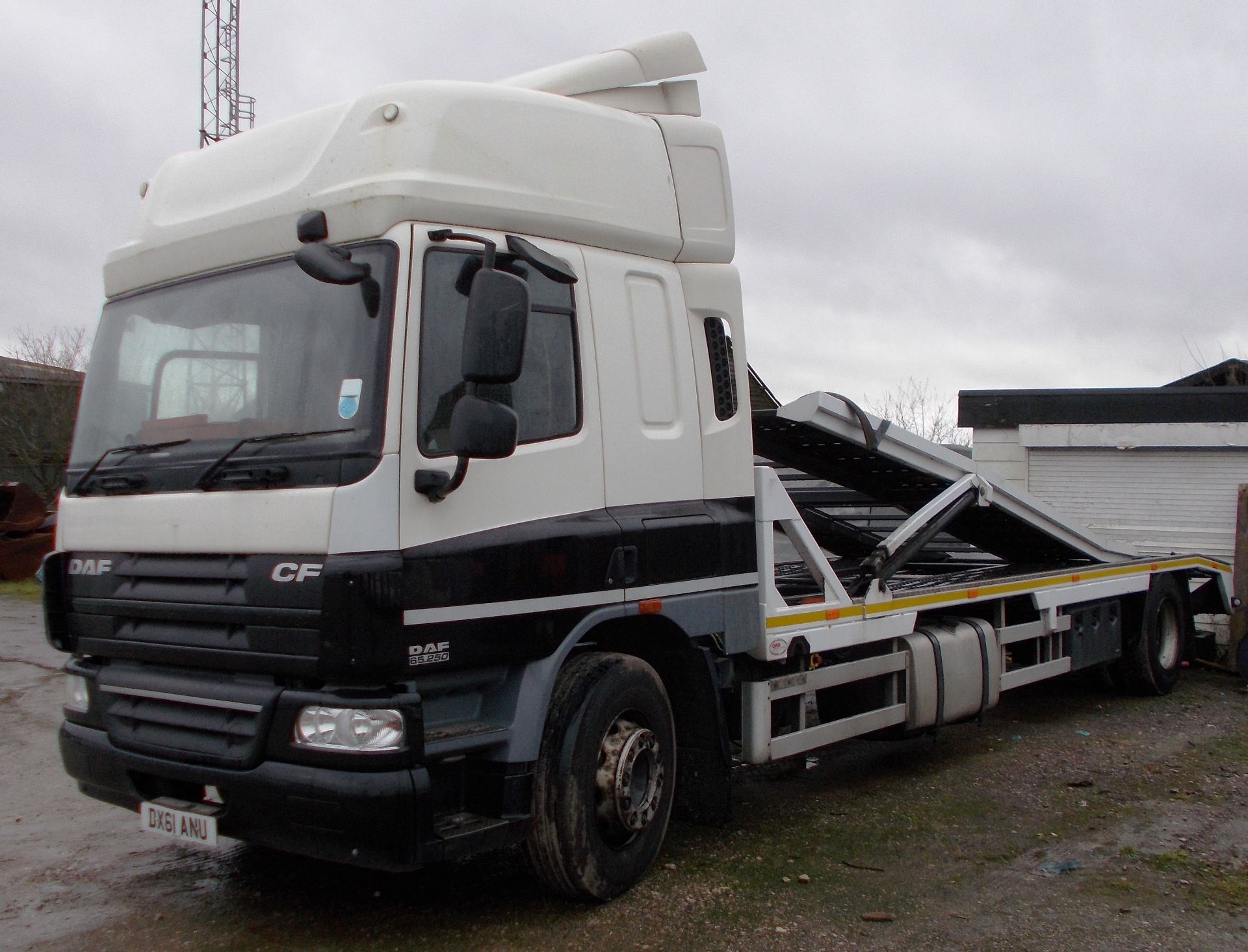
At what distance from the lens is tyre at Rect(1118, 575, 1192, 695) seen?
360 inches

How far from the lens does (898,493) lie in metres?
7.43

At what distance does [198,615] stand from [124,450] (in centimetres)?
92

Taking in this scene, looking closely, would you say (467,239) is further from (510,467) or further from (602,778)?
(602,778)

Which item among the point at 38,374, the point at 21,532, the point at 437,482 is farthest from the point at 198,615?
the point at 38,374

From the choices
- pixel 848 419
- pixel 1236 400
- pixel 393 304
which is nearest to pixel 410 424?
pixel 393 304

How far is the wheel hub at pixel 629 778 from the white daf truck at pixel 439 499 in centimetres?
2

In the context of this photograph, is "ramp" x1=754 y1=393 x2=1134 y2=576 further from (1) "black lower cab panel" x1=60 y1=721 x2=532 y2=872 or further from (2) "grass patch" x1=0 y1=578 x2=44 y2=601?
(2) "grass patch" x1=0 y1=578 x2=44 y2=601

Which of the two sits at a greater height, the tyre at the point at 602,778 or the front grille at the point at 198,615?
the front grille at the point at 198,615

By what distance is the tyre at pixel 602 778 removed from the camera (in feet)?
13.5

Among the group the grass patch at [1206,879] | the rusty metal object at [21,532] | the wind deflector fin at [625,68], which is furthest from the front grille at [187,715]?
the rusty metal object at [21,532]

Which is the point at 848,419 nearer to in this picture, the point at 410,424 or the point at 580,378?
the point at 580,378

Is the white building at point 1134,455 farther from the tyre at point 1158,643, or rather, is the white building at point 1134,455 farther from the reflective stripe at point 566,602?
the reflective stripe at point 566,602

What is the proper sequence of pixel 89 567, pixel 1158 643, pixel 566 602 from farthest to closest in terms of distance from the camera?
pixel 1158 643 < pixel 89 567 < pixel 566 602

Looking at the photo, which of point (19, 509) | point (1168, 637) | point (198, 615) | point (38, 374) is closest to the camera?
point (198, 615)
